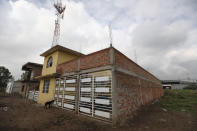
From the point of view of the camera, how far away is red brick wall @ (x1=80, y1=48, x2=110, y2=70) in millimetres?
6625

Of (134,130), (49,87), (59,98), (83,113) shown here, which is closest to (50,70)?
(49,87)

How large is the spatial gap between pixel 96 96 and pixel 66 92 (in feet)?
12.0

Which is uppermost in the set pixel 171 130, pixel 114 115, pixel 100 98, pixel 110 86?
pixel 110 86

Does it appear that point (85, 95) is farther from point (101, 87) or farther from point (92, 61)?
point (92, 61)

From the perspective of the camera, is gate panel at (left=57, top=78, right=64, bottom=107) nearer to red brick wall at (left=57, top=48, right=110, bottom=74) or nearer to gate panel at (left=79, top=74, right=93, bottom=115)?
red brick wall at (left=57, top=48, right=110, bottom=74)

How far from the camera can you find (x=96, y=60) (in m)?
7.23

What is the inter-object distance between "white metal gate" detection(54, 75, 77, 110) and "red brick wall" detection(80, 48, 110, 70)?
147 centimetres

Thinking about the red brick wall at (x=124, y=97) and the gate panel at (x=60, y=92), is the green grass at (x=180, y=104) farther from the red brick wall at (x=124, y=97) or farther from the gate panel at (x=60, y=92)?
the gate panel at (x=60, y=92)

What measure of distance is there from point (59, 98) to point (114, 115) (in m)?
6.19

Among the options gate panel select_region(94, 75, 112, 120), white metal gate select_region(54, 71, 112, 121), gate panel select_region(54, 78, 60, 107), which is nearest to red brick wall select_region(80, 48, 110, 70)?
white metal gate select_region(54, 71, 112, 121)

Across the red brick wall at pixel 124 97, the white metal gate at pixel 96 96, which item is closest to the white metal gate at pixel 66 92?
the white metal gate at pixel 96 96

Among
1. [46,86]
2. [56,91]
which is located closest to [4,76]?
[46,86]

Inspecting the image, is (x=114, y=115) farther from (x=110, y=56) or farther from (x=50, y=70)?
(x=50, y=70)

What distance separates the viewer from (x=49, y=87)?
11625mm
